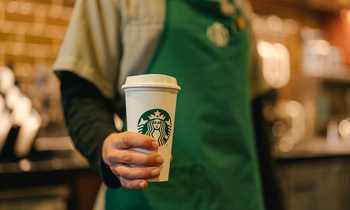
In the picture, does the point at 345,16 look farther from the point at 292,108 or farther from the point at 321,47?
the point at 292,108

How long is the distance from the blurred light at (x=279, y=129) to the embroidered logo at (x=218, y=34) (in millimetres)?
1682

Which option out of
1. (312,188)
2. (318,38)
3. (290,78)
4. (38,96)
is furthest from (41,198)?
(318,38)

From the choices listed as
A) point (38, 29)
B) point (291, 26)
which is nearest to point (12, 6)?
point (38, 29)

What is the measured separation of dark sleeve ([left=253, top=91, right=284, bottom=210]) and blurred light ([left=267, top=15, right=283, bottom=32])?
228cm

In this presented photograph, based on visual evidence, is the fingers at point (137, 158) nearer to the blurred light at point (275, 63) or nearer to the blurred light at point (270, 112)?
the blurred light at point (270, 112)

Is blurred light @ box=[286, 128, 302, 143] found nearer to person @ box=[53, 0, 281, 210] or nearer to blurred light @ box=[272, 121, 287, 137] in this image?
blurred light @ box=[272, 121, 287, 137]

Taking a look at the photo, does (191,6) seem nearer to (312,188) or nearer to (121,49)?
(121,49)

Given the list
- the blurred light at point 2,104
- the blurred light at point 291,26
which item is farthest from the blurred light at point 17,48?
the blurred light at point 291,26

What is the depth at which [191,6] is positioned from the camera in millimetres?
635

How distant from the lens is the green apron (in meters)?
0.57

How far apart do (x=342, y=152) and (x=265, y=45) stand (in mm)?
1284

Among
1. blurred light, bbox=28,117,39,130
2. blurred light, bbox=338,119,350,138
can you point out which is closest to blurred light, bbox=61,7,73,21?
blurred light, bbox=28,117,39,130

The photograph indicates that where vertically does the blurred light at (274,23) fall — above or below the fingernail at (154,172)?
above

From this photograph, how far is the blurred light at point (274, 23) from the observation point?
2814 mm
